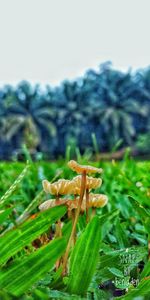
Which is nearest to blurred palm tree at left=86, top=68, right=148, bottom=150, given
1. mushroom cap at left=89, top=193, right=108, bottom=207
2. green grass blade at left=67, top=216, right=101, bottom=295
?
mushroom cap at left=89, top=193, right=108, bottom=207

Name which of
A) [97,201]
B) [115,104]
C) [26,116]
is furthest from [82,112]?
[97,201]

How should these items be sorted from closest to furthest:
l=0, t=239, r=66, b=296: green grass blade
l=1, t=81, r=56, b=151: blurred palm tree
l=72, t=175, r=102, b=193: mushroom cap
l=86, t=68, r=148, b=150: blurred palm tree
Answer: l=0, t=239, r=66, b=296: green grass blade, l=72, t=175, r=102, b=193: mushroom cap, l=1, t=81, r=56, b=151: blurred palm tree, l=86, t=68, r=148, b=150: blurred palm tree

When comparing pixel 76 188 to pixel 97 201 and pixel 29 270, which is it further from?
pixel 29 270

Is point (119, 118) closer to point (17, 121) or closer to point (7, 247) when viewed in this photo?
point (17, 121)

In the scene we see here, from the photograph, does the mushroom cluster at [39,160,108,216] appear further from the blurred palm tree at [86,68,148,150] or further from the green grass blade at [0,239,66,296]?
the blurred palm tree at [86,68,148,150]

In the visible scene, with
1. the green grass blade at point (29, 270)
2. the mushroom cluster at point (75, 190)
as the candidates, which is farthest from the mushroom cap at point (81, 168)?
the green grass blade at point (29, 270)
